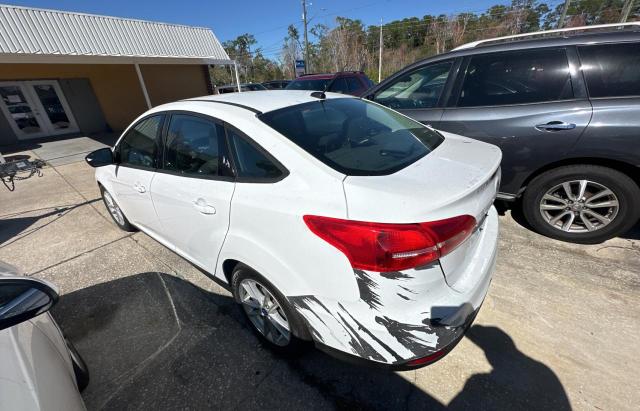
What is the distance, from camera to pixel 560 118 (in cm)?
251

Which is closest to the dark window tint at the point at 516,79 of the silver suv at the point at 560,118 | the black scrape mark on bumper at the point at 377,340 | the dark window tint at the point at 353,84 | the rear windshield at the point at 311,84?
the silver suv at the point at 560,118

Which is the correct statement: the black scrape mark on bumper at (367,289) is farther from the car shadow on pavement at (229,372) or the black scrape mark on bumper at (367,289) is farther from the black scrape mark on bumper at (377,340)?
the car shadow on pavement at (229,372)

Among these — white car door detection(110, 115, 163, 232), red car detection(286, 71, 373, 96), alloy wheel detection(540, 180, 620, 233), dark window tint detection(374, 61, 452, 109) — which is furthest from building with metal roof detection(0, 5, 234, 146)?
alloy wheel detection(540, 180, 620, 233)

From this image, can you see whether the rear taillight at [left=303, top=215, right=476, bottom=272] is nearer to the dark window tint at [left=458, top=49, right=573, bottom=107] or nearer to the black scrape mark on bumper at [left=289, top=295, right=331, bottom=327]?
the black scrape mark on bumper at [left=289, top=295, right=331, bottom=327]

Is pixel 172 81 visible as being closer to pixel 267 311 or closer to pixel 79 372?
pixel 79 372

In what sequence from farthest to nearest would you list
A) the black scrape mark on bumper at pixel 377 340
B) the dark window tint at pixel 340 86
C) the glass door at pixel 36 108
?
1. the glass door at pixel 36 108
2. the dark window tint at pixel 340 86
3. the black scrape mark on bumper at pixel 377 340

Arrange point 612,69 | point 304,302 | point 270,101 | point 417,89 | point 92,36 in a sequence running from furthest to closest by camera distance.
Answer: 1. point 92,36
2. point 417,89
3. point 612,69
4. point 270,101
5. point 304,302

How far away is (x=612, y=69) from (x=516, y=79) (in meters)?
0.68

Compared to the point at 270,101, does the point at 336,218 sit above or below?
below

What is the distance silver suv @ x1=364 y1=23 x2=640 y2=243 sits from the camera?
237cm

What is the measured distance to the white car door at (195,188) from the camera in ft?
5.70

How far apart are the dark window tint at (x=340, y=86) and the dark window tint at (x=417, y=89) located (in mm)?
4143

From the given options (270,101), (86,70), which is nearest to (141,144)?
(270,101)

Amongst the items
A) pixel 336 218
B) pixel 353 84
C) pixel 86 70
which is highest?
pixel 86 70
